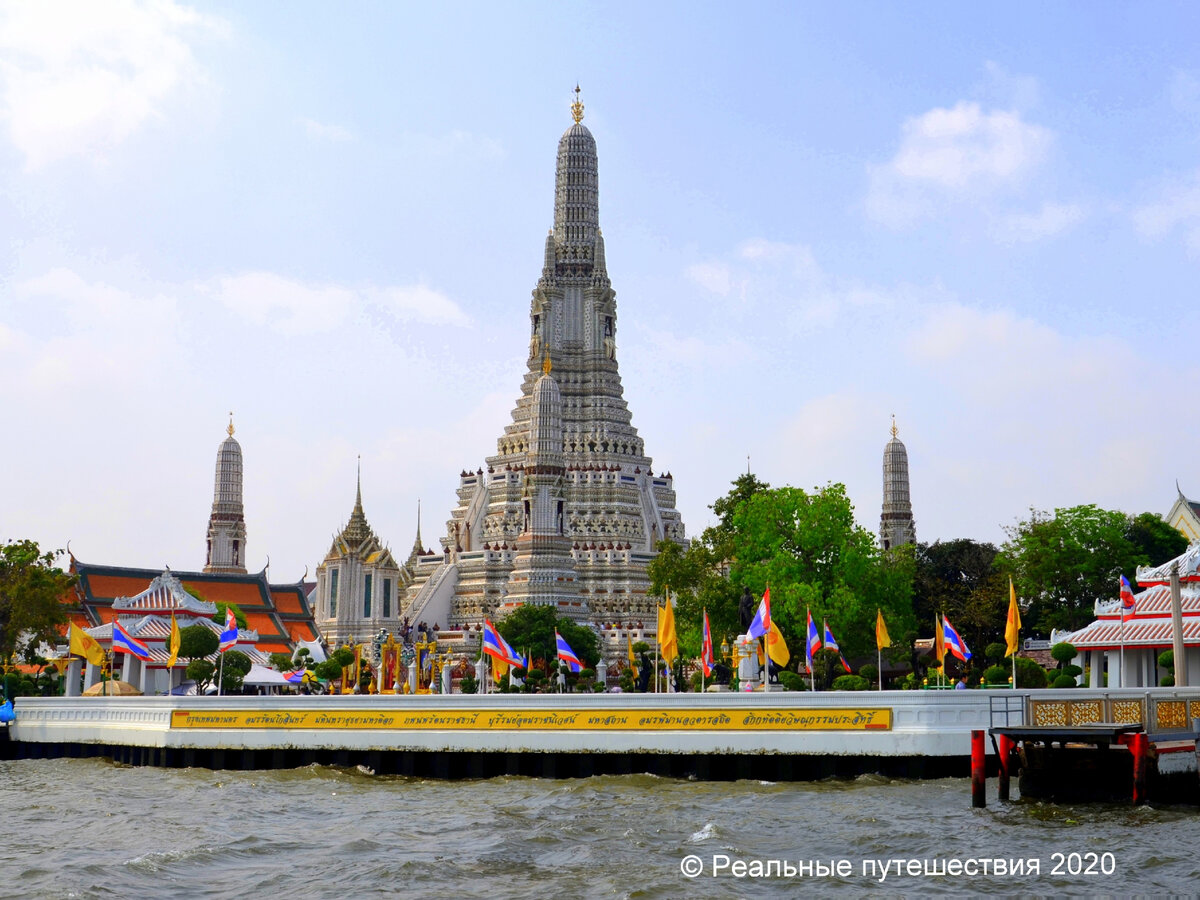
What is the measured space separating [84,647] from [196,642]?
6.80m

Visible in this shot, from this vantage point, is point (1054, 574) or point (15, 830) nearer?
point (15, 830)

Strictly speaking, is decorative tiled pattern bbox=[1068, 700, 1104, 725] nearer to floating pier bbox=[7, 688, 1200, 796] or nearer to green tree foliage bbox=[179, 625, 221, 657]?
floating pier bbox=[7, 688, 1200, 796]

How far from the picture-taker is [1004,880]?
64.7ft

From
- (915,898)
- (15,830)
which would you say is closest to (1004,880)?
(915,898)

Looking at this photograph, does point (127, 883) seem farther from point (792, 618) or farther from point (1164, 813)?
point (792, 618)

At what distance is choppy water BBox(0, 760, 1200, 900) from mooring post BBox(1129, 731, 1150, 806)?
283mm

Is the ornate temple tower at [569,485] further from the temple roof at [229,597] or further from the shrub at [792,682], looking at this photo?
the shrub at [792,682]

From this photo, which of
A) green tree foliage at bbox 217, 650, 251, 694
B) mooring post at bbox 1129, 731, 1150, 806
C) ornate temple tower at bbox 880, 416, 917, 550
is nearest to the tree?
green tree foliage at bbox 217, 650, 251, 694

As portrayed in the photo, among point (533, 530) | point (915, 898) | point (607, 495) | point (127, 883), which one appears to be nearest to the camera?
point (915, 898)

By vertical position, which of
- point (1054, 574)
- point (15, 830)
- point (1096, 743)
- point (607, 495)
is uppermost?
point (607, 495)

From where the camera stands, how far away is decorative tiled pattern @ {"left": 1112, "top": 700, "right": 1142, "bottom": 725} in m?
27.0

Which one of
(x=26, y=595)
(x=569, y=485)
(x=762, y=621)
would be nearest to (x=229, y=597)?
(x=569, y=485)

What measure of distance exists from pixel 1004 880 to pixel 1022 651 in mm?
37131

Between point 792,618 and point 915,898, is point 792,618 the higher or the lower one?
the higher one
